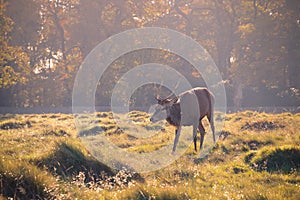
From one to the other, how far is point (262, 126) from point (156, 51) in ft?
86.9

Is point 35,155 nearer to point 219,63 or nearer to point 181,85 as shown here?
point 181,85

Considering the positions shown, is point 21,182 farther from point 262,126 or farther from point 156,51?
point 156,51

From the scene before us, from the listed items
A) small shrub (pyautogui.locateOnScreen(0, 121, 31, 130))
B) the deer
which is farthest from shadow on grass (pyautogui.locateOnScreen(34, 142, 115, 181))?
small shrub (pyautogui.locateOnScreen(0, 121, 31, 130))

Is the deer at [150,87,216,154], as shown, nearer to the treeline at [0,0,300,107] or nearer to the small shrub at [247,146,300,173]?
the small shrub at [247,146,300,173]

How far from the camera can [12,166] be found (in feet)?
19.0

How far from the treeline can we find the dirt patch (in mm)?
20779

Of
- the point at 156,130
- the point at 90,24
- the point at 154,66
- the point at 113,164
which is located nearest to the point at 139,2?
the point at 90,24

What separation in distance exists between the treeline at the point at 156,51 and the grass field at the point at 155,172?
23.0 m

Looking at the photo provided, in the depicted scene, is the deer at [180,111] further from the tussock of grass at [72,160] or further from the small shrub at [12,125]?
the small shrub at [12,125]

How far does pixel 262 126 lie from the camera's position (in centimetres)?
1574

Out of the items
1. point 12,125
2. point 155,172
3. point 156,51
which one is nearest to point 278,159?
point 155,172

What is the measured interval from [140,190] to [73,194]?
3.57 ft

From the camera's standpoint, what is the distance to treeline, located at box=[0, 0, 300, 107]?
3934 cm

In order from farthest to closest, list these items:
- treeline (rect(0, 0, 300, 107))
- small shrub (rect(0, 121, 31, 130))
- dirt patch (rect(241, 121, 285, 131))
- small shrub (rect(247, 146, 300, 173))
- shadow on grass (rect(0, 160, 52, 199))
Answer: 1. treeline (rect(0, 0, 300, 107))
2. small shrub (rect(0, 121, 31, 130))
3. dirt patch (rect(241, 121, 285, 131))
4. small shrub (rect(247, 146, 300, 173))
5. shadow on grass (rect(0, 160, 52, 199))
